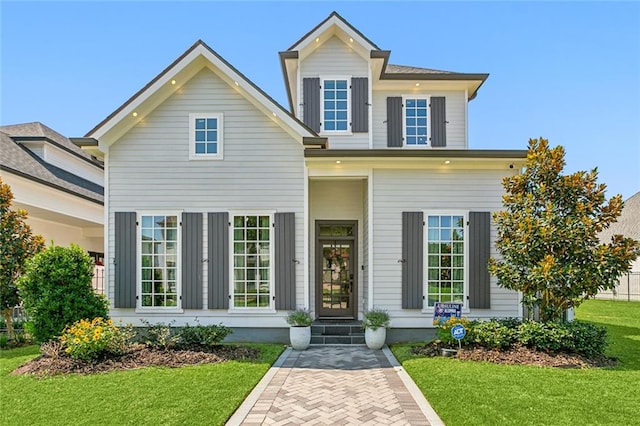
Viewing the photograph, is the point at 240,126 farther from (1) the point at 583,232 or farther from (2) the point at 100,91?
(1) the point at 583,232

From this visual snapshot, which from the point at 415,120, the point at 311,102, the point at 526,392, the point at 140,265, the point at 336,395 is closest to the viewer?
the point at 526,392

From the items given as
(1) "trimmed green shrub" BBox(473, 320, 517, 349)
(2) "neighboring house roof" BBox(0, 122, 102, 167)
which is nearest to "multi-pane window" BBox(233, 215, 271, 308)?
(1) "trimmed green shrub" BBox(473, 320, 517, 349)

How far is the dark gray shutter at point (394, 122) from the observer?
39.2 feet

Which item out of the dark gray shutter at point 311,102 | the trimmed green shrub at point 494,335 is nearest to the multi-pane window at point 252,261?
the dark gray shutter at point 311,102

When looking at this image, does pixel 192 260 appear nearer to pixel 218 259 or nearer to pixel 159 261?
pixel 218 259

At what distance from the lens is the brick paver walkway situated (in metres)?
4.89

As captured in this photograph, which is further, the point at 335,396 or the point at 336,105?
the point at 336,105

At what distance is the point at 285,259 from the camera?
9344 mm

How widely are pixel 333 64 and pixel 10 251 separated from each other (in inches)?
357

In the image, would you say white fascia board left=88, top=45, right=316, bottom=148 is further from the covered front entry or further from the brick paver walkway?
the brick paver walkway

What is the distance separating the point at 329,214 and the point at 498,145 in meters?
4.42

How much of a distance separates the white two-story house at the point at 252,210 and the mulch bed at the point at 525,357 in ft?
5.30

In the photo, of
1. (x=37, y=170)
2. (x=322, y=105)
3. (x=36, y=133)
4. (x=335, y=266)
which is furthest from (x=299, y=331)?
(x=36, y=133)

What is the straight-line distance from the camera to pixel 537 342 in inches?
297
